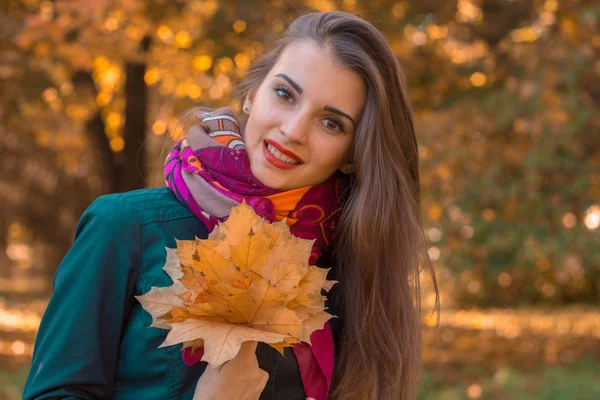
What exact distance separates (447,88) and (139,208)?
7143 millimetres

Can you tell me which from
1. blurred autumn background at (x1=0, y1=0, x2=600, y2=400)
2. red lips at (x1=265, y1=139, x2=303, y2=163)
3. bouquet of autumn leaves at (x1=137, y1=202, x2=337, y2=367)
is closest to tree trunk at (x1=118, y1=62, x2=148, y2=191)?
blurred autumn background at (x1=0, y1=0, x2=600, y2=400)

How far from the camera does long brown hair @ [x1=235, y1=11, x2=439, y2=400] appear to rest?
251 centimetres

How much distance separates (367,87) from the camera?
2520mm

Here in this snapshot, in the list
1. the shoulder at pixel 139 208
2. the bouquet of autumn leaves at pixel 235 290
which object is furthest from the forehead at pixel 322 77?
the bouquet of autumn leaves at pixel 235 290

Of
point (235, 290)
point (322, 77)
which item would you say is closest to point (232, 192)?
point (322, 77)

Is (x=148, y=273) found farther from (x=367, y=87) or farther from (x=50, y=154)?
(x=50, y=154)

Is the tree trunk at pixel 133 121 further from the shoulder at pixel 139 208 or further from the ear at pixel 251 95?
the shoulder at pixel 139 208

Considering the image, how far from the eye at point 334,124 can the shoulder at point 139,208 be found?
485 millimetres

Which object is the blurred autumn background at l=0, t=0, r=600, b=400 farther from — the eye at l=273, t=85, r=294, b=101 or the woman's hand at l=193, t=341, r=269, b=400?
the woman's hand at l=193, t=341, r=269, b=400

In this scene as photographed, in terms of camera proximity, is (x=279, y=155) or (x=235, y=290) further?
→ (x=279, y=155)

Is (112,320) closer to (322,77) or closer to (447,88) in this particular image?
(322,77)

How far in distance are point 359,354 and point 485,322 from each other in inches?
483

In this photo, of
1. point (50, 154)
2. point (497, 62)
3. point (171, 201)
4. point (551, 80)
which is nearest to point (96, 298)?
point (171, 201)

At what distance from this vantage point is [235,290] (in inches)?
65.3
